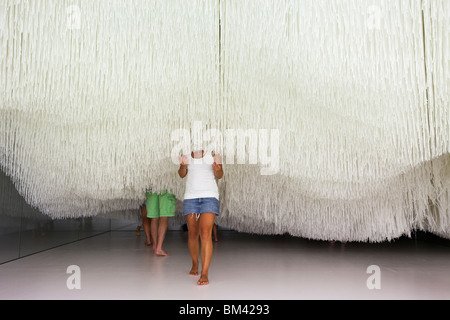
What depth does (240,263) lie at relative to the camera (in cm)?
369

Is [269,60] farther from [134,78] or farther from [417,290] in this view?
[417,290]

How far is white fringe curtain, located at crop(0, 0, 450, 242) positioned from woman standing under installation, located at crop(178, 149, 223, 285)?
0.50 metres

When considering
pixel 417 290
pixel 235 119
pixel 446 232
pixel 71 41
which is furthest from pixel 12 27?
pixel 446 232

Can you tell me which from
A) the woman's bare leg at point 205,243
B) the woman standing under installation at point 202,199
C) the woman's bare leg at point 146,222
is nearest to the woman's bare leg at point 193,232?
the woman standing under installation at point 202,199

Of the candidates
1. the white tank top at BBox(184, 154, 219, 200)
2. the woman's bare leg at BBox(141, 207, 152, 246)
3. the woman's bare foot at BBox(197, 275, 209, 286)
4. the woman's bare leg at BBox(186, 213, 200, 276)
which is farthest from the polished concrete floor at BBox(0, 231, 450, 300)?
the white tank top at BBox(184, 154, 219, 200)

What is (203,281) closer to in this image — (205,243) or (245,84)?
(205,243)

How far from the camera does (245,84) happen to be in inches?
116

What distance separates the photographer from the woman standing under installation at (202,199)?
269 centimetres

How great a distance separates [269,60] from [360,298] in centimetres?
193

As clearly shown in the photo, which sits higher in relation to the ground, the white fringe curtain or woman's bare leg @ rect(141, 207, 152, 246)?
the white fringe curtain

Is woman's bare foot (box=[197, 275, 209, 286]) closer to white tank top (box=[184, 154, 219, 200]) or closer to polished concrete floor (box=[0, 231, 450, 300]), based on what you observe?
→ polished concrete floor (box=[0, 231, 450, 300])

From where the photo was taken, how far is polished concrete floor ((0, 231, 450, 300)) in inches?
95.7

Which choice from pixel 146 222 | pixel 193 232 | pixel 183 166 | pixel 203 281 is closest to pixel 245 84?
pixel 183 166

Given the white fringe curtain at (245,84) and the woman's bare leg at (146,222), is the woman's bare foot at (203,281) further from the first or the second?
the woman's bare leg at (146,222)
